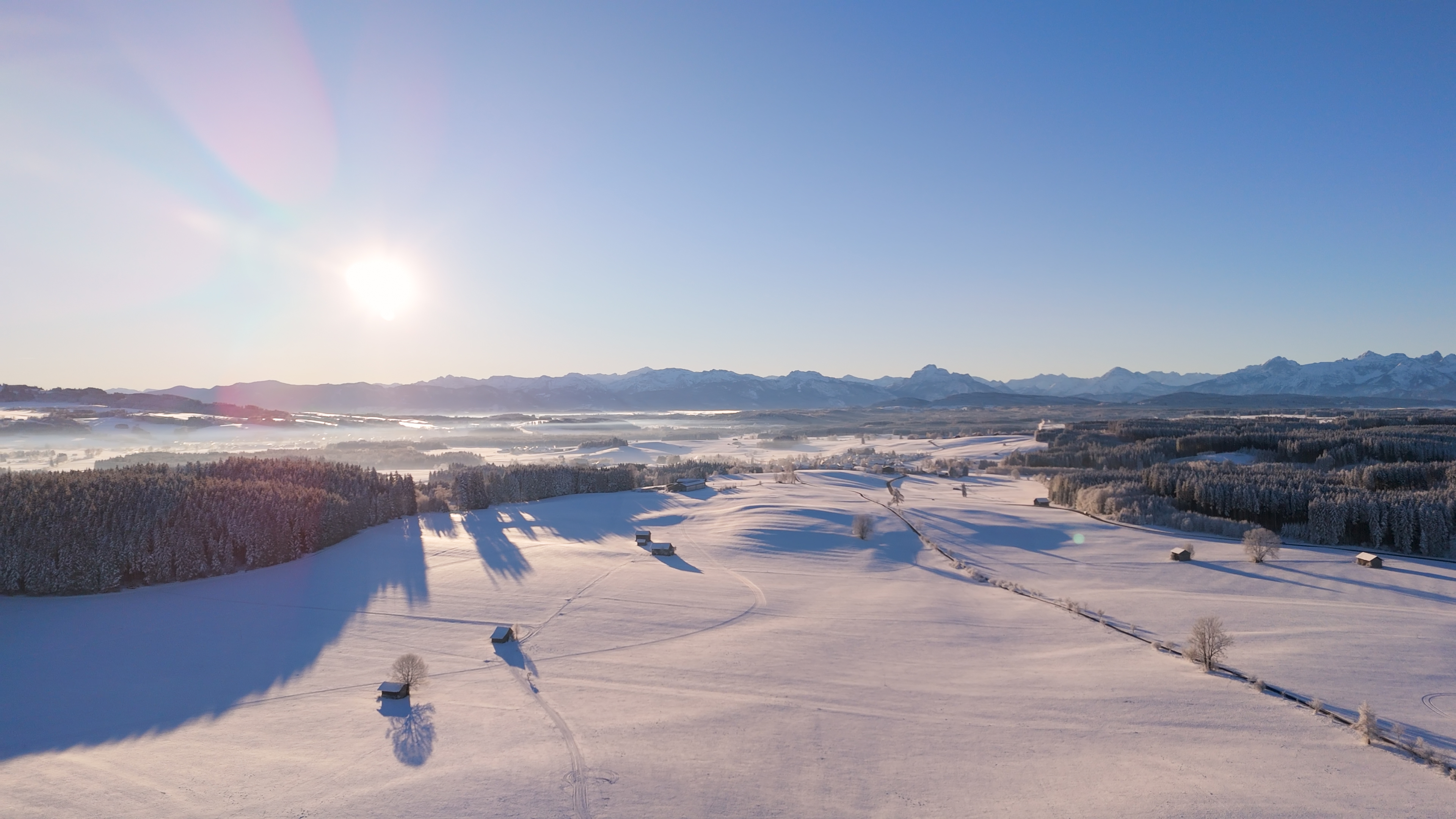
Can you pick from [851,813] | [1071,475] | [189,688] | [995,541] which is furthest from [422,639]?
[1071,475]

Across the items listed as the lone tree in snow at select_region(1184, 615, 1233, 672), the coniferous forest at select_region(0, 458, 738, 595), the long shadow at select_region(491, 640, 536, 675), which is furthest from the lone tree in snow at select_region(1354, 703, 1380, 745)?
the coniferous forest at select_region(0, 458, 738, 595)

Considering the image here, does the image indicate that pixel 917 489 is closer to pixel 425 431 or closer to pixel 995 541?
pixel 995 541

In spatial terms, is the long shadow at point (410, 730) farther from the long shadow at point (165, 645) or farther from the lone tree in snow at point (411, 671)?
the long shadow at point (165, 645)

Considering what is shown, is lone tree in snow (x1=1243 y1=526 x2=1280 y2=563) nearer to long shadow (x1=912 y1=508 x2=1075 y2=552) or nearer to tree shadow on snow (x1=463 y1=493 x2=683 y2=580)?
long shadow (x1=912 y1=508 x2=1075 y2=552)

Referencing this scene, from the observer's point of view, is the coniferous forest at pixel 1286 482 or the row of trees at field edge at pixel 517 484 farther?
the row of trees at field edge at pixel 517 484

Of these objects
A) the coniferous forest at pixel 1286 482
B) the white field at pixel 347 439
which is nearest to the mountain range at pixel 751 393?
the white field at pixel 347 439

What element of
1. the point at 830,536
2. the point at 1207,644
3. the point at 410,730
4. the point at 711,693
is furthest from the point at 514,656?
the point at 830,536
